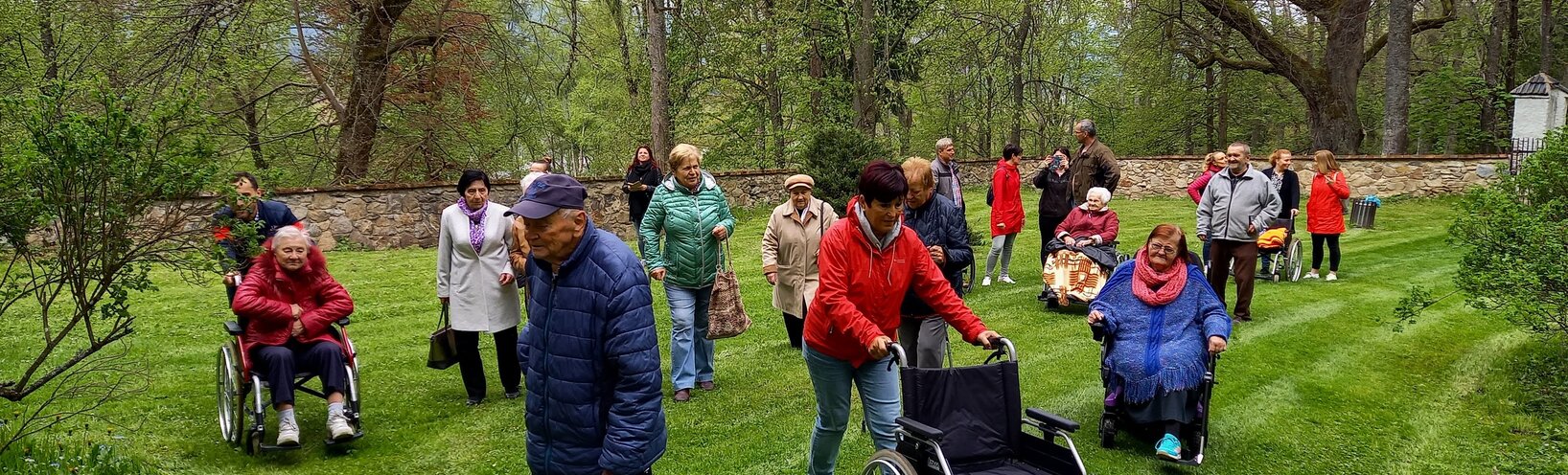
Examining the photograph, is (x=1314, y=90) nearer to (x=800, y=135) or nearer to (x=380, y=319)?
(x=800, y=135)

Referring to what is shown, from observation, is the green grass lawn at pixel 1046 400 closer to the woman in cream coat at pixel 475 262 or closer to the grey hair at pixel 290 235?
the woman in cream coat at pixel 475 262

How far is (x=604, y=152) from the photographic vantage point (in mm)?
31938

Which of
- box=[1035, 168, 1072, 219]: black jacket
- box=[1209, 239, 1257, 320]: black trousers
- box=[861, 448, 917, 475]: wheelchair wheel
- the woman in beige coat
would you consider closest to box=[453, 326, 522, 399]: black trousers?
the woman in beige coat

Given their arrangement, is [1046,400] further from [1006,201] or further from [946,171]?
[1006,201]

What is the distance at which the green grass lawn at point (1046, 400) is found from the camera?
5090 mm

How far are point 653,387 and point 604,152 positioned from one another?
98.0 ft

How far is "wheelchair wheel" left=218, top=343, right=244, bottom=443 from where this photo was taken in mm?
5004

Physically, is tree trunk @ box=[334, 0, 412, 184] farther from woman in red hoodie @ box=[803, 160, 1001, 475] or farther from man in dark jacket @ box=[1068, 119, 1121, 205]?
woman in red hoodie @ box=[803, 160, 1001, 475]

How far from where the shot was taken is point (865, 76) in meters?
17.1

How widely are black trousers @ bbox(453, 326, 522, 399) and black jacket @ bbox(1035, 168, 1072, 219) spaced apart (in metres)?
5.82

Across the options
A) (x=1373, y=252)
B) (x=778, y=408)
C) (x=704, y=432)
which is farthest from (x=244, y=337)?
(x=1373, y=252)

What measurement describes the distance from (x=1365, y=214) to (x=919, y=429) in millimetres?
15419

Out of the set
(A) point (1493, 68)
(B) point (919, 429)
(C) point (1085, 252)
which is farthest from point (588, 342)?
(A) point (1493, 68)

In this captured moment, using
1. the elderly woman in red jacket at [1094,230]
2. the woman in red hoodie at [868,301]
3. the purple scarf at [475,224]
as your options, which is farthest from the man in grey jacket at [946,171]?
the woman in red hoodie at [868,301]
